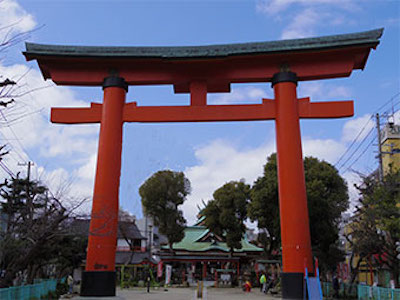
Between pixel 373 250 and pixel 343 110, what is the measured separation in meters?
6.31

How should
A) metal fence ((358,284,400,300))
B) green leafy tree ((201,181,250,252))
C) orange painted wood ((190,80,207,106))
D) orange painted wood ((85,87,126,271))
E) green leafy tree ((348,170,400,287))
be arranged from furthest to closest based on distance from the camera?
green leafy tree ((201,181,250,252)), green leafy tree ((348,170,400,287)), orange painted wood ((190,80,207,106)), metal fence ((358,284,400,300)), orange painted wood ((85,87,126,271))

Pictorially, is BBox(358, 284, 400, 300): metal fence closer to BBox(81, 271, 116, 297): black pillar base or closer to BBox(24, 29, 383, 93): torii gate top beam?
BBox(24, 29, 383, 93): torii gate top beam

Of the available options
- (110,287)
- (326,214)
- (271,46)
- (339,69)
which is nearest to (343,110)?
(339,69)

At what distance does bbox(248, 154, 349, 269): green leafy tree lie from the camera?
2119 centimetres

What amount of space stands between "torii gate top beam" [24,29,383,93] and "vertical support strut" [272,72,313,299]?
649 millimetres

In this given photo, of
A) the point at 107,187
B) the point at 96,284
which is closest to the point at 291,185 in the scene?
the point at 107,187

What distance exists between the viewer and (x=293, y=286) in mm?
10766

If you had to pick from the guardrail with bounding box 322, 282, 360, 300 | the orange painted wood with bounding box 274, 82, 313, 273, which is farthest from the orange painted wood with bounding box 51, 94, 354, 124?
the guardrail with bounding box 322, 282, 360, 300

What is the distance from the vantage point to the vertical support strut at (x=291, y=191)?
1091 centimetres

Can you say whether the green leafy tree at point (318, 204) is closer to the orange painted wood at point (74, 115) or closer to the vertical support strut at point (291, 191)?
the vertical support strut at point (291, 191)

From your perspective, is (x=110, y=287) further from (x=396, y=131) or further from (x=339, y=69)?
(x=396, y=131)

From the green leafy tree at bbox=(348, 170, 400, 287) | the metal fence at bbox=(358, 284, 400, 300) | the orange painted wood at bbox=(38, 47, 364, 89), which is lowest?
the metal fence at bbox=(358, 284, 400, 300)

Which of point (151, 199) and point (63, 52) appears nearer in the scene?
point (63, 52)

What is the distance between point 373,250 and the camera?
1529 cm
